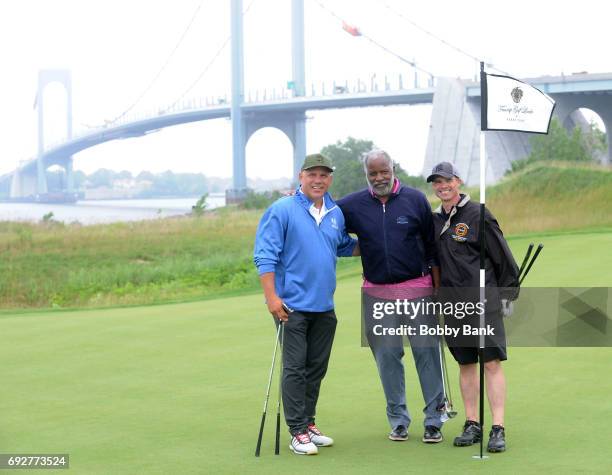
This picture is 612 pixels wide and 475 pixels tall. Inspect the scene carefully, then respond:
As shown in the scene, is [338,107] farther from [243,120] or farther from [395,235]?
[395,235]

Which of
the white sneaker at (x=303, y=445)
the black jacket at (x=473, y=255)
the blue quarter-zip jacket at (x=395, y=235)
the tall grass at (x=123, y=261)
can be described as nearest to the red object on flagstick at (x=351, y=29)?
the tall grass at (x=123, y=261)

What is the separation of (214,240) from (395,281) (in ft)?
95.3

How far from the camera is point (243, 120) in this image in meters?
64.3

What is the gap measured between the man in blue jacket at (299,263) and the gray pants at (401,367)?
0.36 metres

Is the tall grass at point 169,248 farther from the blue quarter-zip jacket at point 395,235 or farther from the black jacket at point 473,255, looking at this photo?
the black jacket at point 473,255

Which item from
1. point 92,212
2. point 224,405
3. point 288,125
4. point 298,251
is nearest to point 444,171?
point 298,251

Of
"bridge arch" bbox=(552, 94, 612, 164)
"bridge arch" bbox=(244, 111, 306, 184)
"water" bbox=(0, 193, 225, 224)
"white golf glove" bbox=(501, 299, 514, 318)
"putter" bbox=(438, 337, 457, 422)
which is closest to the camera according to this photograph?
"white golf glove" bbox=(501, 299, 514, 318)

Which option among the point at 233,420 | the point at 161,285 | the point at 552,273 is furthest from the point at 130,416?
the point at 161,285

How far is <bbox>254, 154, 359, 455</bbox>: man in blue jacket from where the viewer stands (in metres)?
5.16

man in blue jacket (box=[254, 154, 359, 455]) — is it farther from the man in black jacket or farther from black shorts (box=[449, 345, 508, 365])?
black shorts (box=[449, 345, 508, 365])

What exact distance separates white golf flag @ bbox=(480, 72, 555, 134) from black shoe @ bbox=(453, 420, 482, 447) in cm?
138

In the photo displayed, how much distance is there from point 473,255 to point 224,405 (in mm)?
1713

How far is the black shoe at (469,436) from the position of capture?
4984mm

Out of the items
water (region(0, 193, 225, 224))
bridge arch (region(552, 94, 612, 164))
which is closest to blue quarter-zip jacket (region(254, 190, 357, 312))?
water (region(0, 193, 225, 224))
